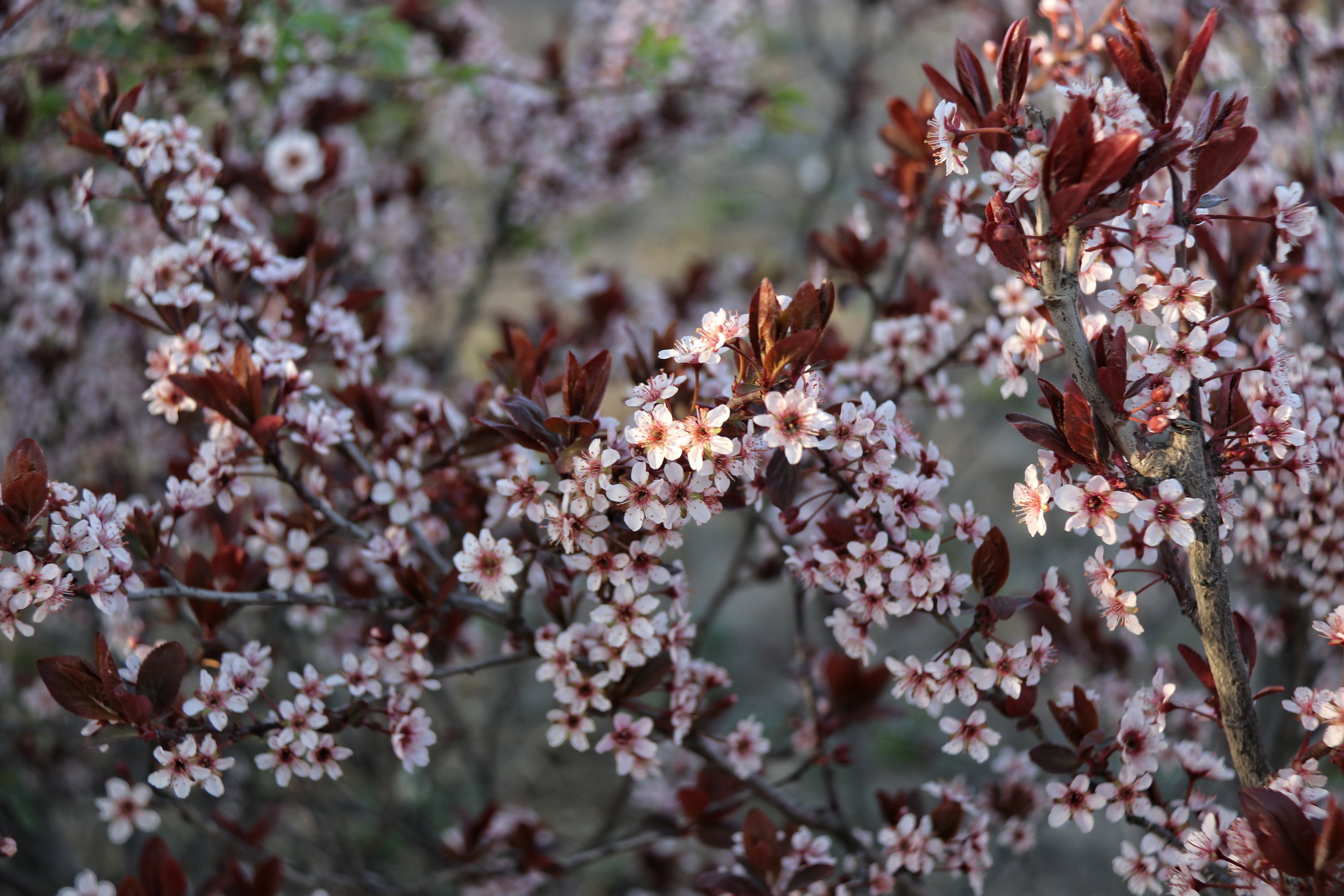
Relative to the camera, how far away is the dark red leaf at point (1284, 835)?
114 centimetres

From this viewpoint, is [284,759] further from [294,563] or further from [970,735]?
[970,735]

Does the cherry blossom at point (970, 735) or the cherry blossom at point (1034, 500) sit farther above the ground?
the cherry blossom at point (1034, 500)

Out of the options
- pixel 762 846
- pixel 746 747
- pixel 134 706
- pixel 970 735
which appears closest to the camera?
pixel 134 706

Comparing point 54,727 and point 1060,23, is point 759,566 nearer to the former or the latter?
point 1060,23

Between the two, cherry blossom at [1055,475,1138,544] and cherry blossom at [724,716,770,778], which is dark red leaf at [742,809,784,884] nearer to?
cherry blossom at [724,716,770,778]

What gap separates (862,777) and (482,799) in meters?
1.32

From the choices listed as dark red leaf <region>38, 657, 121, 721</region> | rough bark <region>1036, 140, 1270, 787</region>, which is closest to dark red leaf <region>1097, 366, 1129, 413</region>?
rough bark <region>1036, 140, 1270, 787</region>

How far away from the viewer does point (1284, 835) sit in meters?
1.14

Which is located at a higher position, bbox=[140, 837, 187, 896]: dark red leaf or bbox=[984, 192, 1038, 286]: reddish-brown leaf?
bbox=[984, 192, 1038, 286]: reddish-brown leaf

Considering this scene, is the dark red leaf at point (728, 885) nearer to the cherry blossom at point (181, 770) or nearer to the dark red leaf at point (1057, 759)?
the dark red leaf at point (1057, 759)

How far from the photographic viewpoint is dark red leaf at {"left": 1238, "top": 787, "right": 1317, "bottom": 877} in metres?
1.14

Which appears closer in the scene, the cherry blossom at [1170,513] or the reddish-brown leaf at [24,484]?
the cherry blossom at [1170,513]

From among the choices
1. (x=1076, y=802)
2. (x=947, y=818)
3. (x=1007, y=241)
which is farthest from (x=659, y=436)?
(x=947, y=818)

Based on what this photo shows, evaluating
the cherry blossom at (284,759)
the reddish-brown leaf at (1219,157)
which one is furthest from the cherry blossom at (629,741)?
the reddish-brown leaf at (1219,157)
